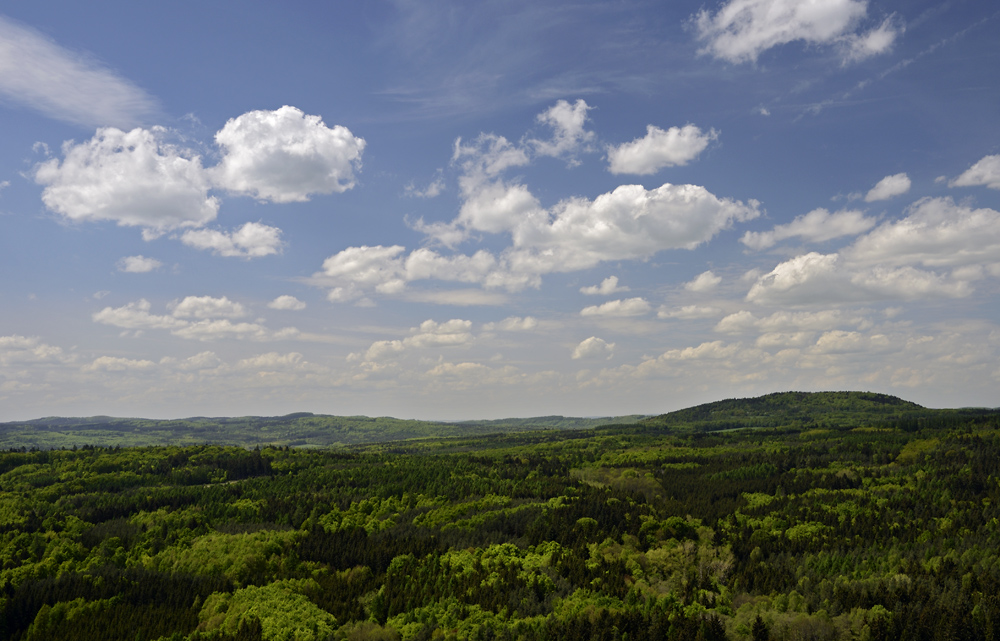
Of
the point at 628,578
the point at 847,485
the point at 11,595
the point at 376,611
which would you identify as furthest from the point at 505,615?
the point at 847,485

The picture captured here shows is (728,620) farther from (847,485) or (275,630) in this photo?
(847,485)

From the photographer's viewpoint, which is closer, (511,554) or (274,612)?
(274,612)

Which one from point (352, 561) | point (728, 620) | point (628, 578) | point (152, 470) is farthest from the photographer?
point (152, 470)

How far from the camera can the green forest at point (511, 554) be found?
64.4 metres

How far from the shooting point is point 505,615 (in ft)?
221

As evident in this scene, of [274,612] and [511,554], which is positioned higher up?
[511,554]

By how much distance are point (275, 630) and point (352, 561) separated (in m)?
27.1

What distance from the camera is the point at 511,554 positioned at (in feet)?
303

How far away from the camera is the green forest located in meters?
64.4

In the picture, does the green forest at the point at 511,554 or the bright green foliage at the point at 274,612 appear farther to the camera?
the bright green foliage at the point at 274,612

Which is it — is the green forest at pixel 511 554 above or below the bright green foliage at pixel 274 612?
above

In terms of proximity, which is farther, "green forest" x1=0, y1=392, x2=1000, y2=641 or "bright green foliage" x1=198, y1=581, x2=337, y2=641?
"bright green foliage" x1=198, y1=581, x2=337, y2=641

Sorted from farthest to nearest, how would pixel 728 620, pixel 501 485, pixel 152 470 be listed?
pixel 152 470, pixel 501 485, pixel 728 620

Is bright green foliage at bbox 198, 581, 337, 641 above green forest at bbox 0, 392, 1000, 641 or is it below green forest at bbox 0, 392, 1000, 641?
below
